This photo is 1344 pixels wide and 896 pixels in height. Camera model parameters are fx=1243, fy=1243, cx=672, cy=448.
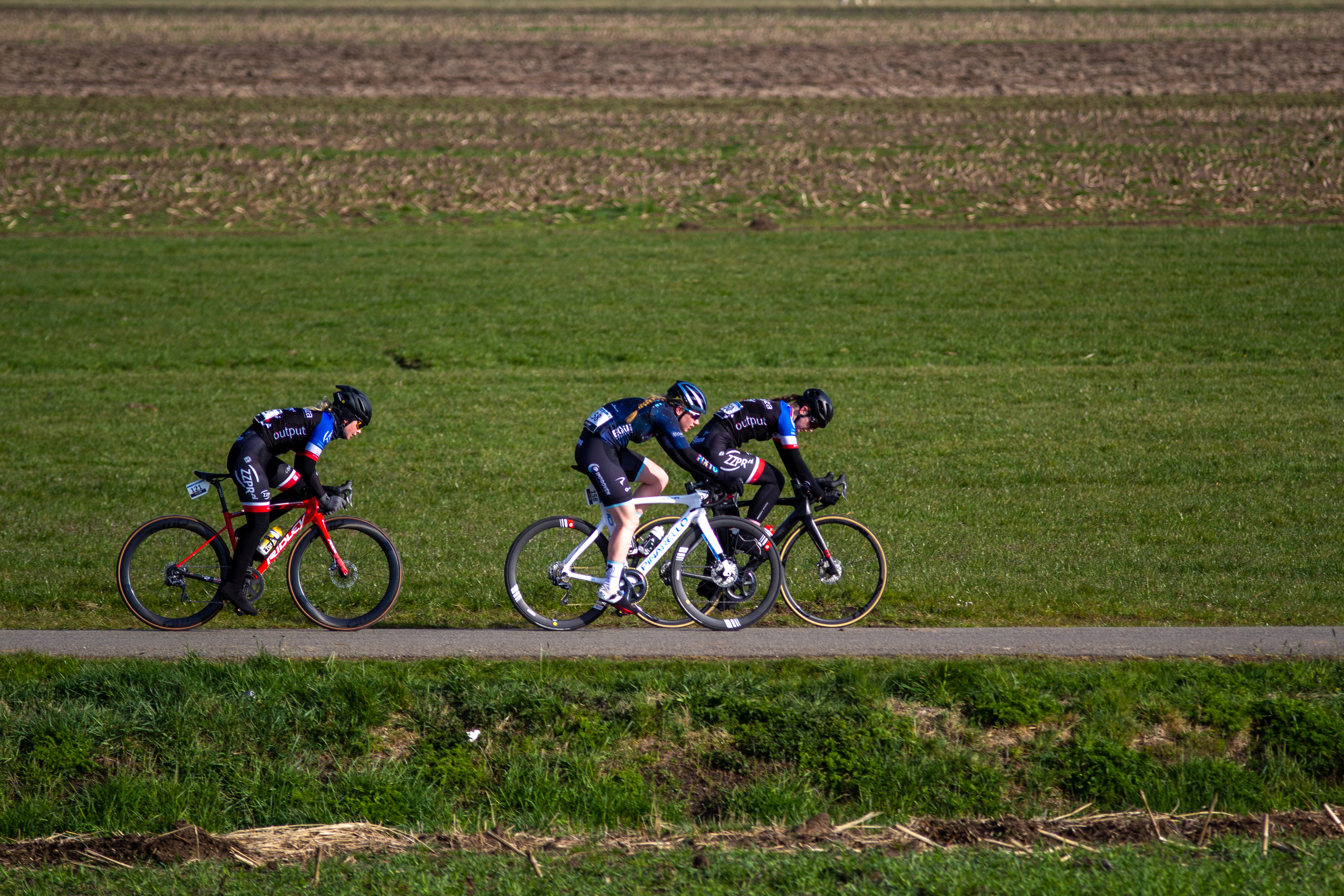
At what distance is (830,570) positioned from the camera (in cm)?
1027

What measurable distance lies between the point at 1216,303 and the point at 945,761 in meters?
18.7

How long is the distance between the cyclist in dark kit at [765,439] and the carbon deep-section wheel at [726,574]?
0.29 metres

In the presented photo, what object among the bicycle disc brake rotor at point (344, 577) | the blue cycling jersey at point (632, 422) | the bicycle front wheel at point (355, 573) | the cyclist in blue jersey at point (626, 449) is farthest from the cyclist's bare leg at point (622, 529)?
the bicycle disc brake rotor at point (344, 577)

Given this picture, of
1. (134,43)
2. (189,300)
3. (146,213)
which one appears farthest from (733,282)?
(134,43)

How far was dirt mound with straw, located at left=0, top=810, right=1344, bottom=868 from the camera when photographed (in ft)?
23.7

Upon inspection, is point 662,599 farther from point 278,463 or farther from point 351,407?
point 278,463

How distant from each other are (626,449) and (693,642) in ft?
5.43

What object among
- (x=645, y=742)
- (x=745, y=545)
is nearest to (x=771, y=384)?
(x=745, y=545)

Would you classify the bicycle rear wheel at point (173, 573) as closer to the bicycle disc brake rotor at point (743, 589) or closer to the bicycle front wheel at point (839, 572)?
the bicycle disc brake rotor at point (743, 589)

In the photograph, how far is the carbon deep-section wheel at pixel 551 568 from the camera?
9945 mm

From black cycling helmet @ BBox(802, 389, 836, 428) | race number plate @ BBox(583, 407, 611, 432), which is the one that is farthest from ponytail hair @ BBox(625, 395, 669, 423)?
black cycling helmet @ BBox(802, 389, 836, 428)

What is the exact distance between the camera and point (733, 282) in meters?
27.5

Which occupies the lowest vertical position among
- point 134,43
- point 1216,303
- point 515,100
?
point 1216,303

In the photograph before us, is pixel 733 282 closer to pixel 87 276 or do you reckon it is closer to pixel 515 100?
pixel 87 276
